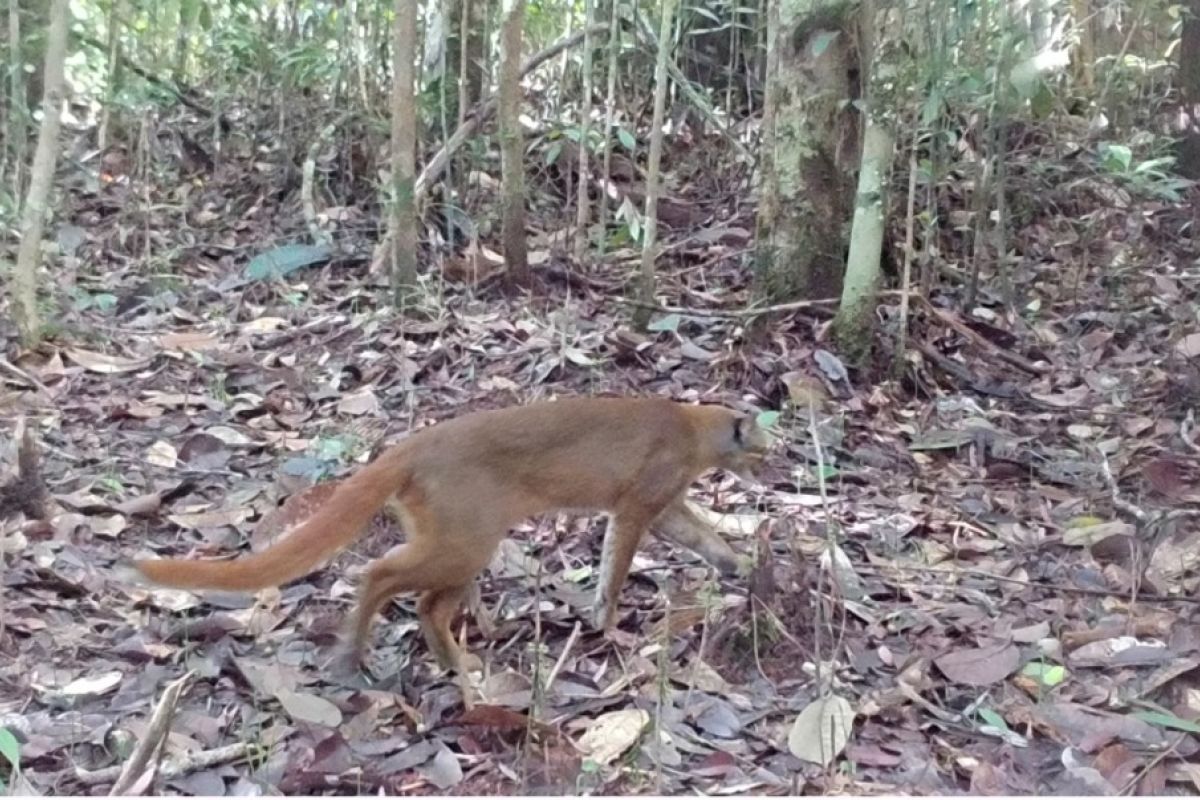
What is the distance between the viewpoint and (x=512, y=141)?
7.76m

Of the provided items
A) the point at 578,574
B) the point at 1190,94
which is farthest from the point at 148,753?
the point at 1190,94

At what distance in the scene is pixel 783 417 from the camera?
6.32 metres

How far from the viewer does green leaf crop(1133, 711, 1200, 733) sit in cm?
371

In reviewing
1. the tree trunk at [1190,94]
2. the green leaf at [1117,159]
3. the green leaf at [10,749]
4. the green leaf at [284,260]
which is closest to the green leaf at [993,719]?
the green leaf at [10,749]

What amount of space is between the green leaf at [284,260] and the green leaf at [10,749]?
5.26 m

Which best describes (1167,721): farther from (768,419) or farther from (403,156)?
(403,156)

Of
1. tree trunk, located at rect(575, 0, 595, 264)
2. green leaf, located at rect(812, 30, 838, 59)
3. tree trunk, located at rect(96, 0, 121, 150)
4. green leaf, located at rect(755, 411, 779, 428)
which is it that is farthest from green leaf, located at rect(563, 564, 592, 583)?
tree trunk, located at rect(96, 0, 121, 150)

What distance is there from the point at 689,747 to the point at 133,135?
7887 millimetres

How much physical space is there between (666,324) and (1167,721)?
13.1 feet

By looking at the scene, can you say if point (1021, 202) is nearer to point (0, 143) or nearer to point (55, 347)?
point (55, 347)

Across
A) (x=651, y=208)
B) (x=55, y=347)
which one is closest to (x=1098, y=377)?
(x=651, y=208)

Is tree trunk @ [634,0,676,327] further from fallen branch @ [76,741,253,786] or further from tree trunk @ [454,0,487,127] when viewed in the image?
fallen branch @ [76,741,253,786]

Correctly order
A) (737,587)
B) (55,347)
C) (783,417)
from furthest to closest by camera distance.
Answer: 1. (55,347)
2. (783,417)
3. (737,587)

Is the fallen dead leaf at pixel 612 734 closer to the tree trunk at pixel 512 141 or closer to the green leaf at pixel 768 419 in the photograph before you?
the green leaf at pixel 768 419
